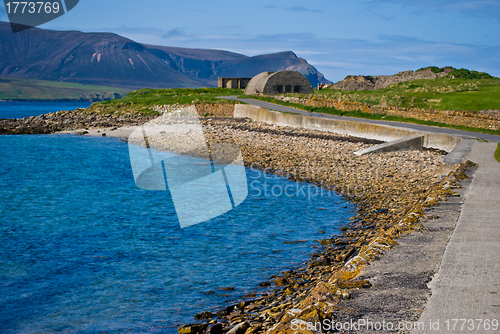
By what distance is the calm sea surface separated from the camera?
23.5ft

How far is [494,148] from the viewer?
15.6 meters

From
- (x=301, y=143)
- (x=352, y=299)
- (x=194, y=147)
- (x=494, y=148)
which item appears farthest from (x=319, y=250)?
(x=194, y=147)

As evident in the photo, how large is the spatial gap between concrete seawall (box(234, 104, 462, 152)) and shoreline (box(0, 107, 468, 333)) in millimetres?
742

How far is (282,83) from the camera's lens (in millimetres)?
54500

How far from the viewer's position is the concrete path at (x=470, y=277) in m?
4.13

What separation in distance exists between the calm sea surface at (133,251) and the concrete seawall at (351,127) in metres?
7.18

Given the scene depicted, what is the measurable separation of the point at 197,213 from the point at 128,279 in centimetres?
568

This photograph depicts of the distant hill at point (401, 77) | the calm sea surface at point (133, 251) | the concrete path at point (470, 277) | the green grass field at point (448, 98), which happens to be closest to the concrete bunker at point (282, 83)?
the distant hill at point (401, 77)

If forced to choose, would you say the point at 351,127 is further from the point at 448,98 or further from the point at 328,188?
the point at 448,98

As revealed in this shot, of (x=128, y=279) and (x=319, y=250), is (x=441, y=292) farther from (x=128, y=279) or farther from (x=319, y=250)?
(x=128, y=279)

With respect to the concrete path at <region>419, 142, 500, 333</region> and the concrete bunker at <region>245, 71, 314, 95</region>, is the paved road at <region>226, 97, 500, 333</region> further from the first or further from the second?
the concrete bunker at <region>245, 71, 314, 95</region>

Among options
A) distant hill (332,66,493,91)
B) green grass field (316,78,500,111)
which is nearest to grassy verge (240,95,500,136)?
green grass field (316,78,500,111)

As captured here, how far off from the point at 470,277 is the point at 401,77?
58.8 m

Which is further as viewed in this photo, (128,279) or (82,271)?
(82,271)
